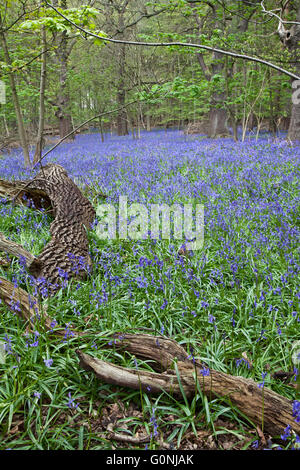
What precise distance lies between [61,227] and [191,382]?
110 inches

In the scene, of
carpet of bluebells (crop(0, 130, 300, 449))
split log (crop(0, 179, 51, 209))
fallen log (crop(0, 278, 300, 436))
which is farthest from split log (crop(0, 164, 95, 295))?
fallen log (crop(0, 278, 300, 436))

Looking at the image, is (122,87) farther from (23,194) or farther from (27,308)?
(27,308)

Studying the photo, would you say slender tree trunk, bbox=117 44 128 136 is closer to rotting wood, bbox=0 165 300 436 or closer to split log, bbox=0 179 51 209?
split log, bbox=0 179 51 209

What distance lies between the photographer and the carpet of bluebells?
2.03m

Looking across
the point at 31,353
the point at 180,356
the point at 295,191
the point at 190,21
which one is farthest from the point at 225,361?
the point at 190,21

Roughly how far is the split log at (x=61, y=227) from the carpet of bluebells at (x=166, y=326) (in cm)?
16

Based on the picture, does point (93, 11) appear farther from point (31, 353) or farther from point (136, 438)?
point (136, 438)

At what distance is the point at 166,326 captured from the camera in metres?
2.83

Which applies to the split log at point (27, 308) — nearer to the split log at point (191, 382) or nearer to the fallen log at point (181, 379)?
the fallen log at point (181, 379)

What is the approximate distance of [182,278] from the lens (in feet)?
11.5

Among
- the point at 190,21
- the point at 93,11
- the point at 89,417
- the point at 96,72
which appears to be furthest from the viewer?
the point at 96,72

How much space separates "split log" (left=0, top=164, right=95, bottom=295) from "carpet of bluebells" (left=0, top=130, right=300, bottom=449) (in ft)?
0.52
